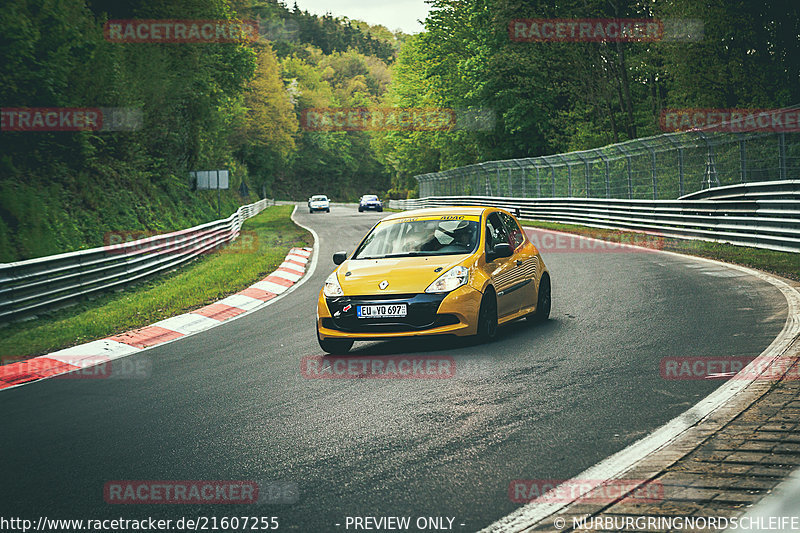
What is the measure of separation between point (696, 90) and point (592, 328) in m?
26.4

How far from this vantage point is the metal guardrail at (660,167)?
1780cm

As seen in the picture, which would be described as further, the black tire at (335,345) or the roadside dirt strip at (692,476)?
the black tire at (335,345)

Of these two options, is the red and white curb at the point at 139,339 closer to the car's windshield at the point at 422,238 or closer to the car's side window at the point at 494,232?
the car's windshield at the point at 422,238

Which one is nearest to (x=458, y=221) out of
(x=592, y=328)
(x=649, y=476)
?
(x=592, y=328)

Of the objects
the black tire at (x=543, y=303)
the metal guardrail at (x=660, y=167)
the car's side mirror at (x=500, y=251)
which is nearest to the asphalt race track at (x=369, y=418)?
the black tire at (x=543, y=303)

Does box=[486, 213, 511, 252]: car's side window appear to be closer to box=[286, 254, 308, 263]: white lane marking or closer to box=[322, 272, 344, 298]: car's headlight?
box=[322, 272, 344, 298]: car's headlight

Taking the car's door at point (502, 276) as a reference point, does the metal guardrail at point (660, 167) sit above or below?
above

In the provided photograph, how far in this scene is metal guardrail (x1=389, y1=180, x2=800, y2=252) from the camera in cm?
1603

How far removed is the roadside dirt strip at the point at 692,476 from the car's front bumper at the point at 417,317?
3.07m

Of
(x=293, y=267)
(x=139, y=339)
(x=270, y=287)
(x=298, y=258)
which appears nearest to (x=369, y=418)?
(x=139, y=339)

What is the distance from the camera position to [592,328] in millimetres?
9664

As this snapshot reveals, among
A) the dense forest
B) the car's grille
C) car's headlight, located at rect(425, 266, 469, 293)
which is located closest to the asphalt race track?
the car's grille

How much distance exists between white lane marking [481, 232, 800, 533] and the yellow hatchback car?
2865 mm

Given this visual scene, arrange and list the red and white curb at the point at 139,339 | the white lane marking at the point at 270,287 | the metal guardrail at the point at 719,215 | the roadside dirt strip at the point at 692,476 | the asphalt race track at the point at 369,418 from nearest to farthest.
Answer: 1. the roadside dirt strip at the point at 692,476
2. the asphalt race track at the point at 369,418
3. the red and white curb at the point at 139,339
4. the metal guardrail at the point at 719,215
5. the white lane marking at the point at 270,287
